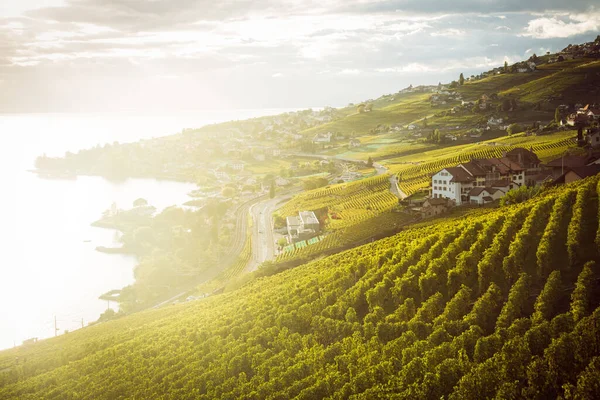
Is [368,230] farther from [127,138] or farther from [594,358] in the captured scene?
[127,138]

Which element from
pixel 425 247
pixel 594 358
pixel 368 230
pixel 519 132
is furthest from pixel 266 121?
pixel 594 358

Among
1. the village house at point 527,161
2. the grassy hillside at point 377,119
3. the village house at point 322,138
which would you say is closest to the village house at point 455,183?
the village house at point 527,161

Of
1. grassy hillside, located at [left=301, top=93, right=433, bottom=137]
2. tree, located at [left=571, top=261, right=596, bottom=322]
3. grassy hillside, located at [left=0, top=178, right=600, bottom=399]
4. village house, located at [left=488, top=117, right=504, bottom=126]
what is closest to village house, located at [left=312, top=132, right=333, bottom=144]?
grassy hillside, located at [left=301, top=93, right=433, bottom=137]

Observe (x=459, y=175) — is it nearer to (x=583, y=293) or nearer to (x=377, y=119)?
(x=583, y=293)

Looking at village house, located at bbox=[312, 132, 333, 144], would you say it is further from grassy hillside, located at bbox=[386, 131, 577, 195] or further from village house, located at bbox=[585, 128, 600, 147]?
village house, located at bbox=[585, 128, 600, 147]

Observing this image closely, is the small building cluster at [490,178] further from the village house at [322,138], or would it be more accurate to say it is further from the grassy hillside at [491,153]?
the village house at [322,138]

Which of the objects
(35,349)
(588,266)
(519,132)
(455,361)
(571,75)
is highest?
(571,75)
